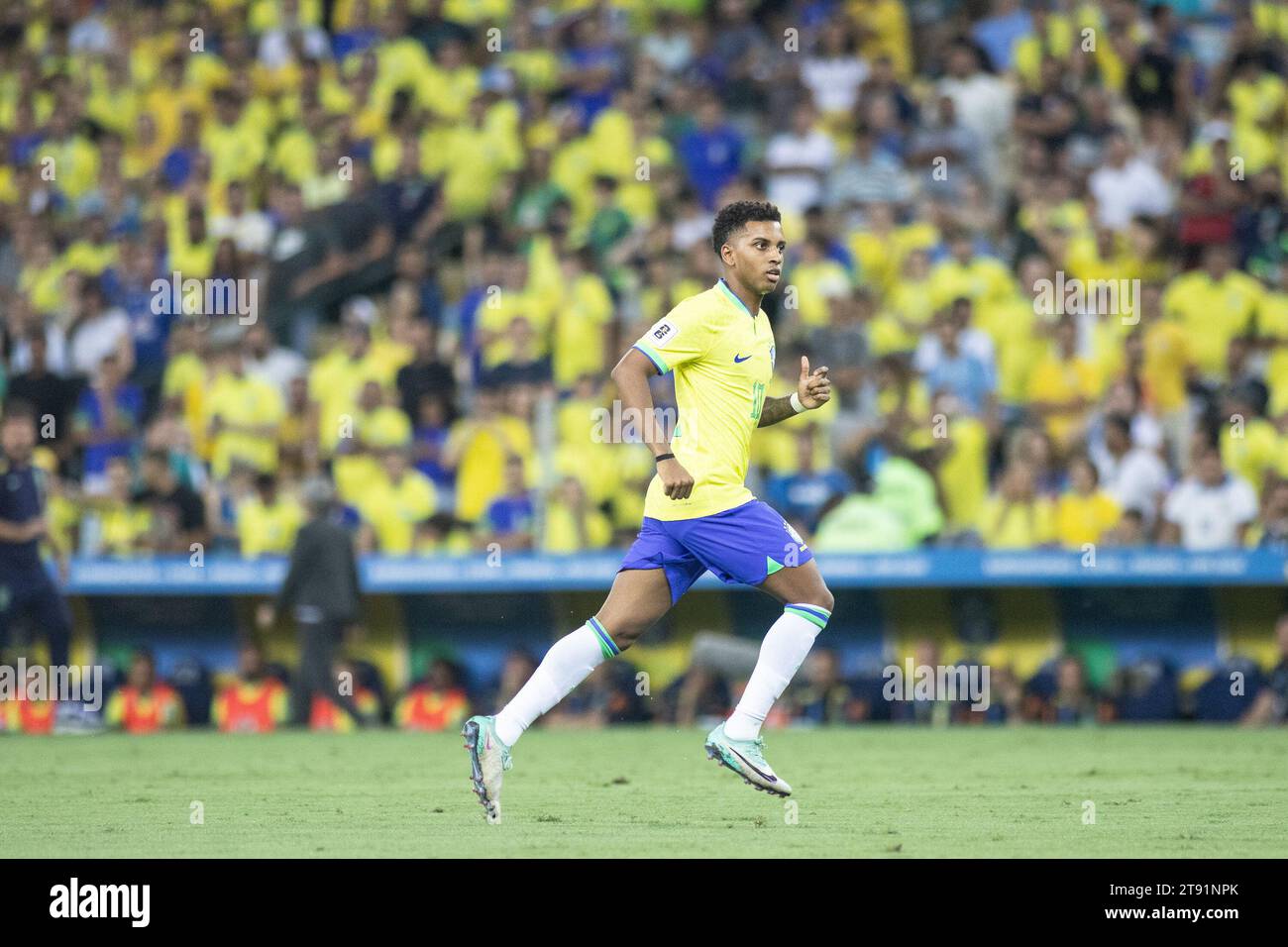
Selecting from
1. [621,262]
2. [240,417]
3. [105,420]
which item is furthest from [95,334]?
[621,262]

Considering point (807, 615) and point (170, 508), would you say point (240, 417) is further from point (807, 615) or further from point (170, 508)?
point (807, 615)

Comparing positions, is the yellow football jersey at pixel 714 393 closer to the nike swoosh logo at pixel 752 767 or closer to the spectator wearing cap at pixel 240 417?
the nike swoosh logo at pixel 752 767

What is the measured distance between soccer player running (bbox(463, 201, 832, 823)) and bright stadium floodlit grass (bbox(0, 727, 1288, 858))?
0.52 m

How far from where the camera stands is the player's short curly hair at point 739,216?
28.0 ft

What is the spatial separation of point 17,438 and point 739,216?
854cm

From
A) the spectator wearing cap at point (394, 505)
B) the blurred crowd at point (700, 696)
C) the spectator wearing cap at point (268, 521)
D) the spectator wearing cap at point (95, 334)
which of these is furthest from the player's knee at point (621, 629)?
the spectator wearing cap at point (95, 334)

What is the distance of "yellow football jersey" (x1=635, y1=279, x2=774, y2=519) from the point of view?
839cm

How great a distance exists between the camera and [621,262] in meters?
18.4

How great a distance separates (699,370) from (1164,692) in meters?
8.11

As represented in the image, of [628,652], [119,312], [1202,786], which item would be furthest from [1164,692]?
[119,312]

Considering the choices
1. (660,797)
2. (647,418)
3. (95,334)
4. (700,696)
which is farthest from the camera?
(95,334)

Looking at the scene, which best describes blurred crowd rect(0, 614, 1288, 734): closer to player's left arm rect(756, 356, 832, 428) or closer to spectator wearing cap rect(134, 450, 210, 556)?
spectator wearing cap rect(134, 450, 210, 556)

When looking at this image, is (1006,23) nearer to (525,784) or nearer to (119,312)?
(119,312)
